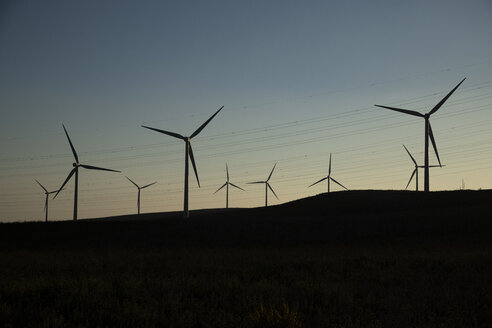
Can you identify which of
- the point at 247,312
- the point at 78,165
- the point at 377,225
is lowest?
the point at 247,312

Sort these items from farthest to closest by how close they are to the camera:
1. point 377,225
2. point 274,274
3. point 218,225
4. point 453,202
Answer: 1. point 453,202
2. point 218,225
3. point 377,225
4. point 274,274

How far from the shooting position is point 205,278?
2483 centimetres

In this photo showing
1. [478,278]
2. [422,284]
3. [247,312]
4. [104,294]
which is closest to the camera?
[247,312]

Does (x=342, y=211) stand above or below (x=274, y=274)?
above

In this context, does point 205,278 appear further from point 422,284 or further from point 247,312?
point 422,284

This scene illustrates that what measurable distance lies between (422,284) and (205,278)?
371 inches

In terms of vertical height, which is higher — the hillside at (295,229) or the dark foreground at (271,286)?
the hillside at (295,229)

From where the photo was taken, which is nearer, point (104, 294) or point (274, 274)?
point (104, 294)

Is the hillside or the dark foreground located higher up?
the hillside

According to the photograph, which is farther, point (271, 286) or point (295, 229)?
point (295, 229)

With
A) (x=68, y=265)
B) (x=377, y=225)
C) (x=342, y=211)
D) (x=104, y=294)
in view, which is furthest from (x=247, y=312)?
(x=342, y=211)

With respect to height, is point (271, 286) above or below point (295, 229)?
below

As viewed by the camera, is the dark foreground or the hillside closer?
the dark foreground

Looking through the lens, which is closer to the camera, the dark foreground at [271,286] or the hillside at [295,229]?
the dark foreground at [271,286]
